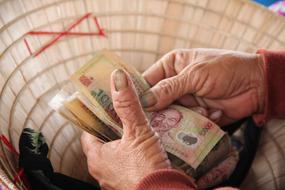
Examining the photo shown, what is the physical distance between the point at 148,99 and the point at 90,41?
30 centimetres

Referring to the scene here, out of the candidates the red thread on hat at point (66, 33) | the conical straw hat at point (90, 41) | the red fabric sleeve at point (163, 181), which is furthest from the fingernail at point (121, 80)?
the red thread on hat at point (66, 33)

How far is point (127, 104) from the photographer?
0.50 meters

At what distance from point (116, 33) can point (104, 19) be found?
0.05m

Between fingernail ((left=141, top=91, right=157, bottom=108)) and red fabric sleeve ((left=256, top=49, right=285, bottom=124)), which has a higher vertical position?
red fabric sleeve ((left=256, top=49, right=285, bottom=124))

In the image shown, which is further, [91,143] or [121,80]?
[91,143]

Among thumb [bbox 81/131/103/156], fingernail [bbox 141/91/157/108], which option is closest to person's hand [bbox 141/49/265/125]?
fingernail [bbox 141/91/157/108]

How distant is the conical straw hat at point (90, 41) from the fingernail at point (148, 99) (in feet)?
0.76

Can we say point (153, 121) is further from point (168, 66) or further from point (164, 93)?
point (168, 66)

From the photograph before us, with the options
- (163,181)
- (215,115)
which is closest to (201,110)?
(215,115)

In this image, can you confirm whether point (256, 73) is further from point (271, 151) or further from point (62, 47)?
point (62, 47)

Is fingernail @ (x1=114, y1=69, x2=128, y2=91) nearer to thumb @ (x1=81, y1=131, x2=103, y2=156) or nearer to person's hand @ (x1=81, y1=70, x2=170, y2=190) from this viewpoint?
person's hand @ (x1=81, y1=70, x2=170, y2=190)

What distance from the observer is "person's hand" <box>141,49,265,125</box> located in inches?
28.1

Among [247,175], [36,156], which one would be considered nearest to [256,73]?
[247,175]

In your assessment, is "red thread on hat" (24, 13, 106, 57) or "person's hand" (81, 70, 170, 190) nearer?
"person's hand" (81, 70, 170, 190)
